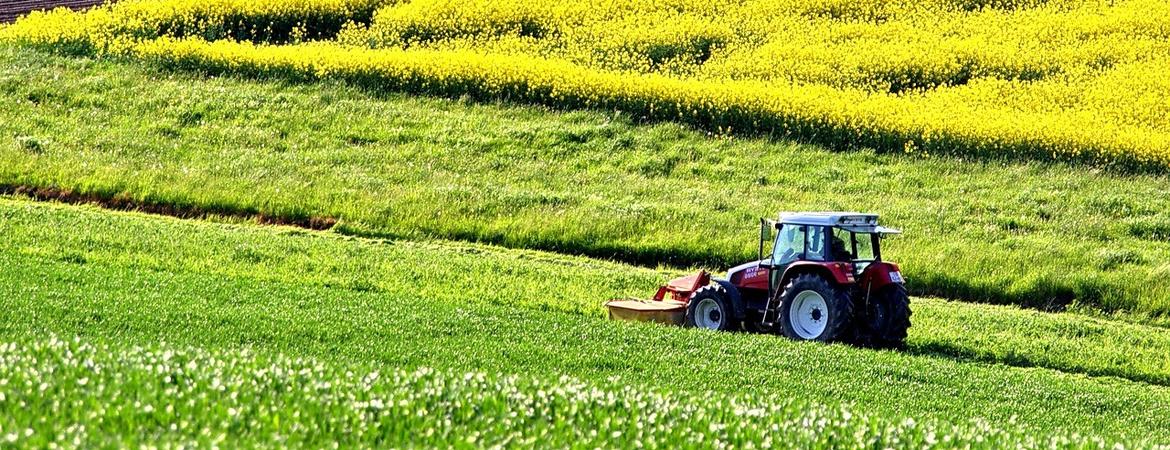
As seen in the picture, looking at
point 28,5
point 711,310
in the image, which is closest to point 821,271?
point 711,310

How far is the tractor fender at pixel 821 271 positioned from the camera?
15.4 m

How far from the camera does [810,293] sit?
1565 centimetres

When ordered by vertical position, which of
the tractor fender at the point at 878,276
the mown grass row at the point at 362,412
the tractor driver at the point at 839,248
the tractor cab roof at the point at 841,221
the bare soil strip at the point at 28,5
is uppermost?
the bare soil strip at the point at 28,5

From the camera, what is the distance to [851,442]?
8680mm

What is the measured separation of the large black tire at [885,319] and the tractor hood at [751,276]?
1.17m

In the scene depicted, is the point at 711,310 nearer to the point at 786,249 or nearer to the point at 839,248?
the point at 786,249

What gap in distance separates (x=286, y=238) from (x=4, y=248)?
13.2 ft

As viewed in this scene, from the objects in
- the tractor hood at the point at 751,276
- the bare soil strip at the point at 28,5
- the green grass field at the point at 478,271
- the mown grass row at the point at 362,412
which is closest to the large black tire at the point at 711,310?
the tractor hood at the point at 751,276

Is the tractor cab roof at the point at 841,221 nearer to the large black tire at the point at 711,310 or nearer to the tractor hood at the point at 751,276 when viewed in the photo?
the tractor hood at the point at 751,276

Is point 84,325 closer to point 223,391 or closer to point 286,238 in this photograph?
point 223,391

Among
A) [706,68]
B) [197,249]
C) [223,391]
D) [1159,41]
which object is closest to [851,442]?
[223,391]

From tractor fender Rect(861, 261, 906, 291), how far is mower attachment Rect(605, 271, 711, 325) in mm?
1934

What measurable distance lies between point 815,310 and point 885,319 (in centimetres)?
72

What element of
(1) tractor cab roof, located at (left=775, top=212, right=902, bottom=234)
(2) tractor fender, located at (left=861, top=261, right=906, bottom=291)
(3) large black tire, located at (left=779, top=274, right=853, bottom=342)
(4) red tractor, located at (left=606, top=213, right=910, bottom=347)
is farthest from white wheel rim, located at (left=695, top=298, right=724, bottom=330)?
(2) tractor fender, located at (left=861, top=261, right=906, bottom=291)
